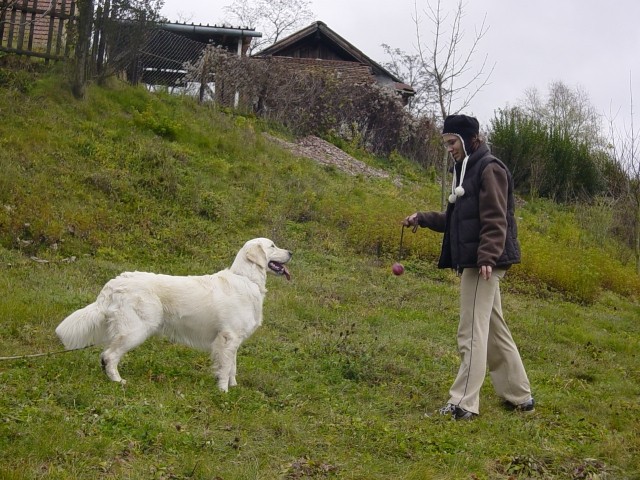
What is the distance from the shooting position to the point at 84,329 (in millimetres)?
5688

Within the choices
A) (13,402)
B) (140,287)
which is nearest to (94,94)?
(140,287)

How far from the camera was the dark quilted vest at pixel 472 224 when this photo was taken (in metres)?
5.81

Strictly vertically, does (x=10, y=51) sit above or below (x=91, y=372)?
above

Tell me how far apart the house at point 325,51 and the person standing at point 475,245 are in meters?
21.2

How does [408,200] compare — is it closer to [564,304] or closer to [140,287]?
[564,304]

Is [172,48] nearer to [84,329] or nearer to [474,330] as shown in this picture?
[84,329]

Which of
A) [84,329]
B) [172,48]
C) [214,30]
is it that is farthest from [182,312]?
[214,30]

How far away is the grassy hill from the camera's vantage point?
4.64 meters


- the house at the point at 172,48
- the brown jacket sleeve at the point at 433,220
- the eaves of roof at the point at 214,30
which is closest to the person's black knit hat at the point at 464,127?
the brown jacket sleeve at the point at 433,220

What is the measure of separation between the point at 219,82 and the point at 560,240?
31.2ft

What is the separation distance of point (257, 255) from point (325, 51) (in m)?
22.9

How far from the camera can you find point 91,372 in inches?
226

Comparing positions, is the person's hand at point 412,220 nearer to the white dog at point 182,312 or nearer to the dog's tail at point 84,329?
the white dog at point 182,312

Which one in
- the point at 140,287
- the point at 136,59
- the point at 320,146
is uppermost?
the point at 136,59
